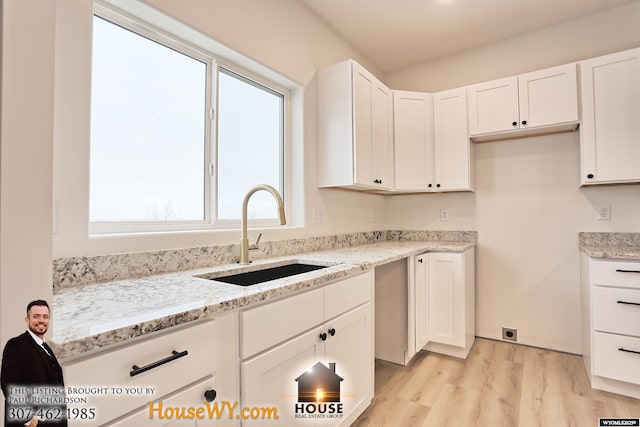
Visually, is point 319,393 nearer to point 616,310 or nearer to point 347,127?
point 347,127

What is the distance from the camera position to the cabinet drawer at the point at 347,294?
1405mm

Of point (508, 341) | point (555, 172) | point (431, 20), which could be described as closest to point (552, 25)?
point (431, 20)

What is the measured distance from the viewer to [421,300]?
2441mm

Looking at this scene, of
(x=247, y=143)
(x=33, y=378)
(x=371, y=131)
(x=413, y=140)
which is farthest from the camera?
(x=413, y=140)

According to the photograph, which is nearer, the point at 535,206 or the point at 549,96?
the point at 549,96

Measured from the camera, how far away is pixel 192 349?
0.84 m

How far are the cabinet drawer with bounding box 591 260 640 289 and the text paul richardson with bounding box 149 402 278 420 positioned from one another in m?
2.08

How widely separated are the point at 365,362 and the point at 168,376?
1.17m

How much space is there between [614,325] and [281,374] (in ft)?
6.77

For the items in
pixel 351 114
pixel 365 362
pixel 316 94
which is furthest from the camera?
pixel 316 94

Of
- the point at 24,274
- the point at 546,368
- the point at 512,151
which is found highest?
the point at 512,151

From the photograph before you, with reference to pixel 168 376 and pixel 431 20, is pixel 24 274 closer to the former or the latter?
pixel 168 376

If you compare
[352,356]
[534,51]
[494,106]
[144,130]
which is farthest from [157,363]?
[534,51]

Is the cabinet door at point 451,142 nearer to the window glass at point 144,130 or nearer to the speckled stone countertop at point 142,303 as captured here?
the speckled stone countertop at point 142,303
